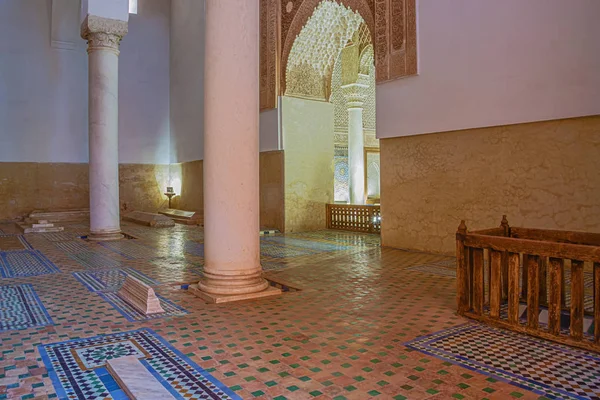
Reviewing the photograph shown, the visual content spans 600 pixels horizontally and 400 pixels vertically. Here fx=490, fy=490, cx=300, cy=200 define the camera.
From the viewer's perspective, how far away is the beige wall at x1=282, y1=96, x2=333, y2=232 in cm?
947

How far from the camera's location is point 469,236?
3.44 m

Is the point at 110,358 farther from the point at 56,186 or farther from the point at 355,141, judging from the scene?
the point at 56,186

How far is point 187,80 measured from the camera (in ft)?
42.3

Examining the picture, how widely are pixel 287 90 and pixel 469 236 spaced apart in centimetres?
655

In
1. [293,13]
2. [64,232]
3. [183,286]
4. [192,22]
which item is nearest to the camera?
[183,286]

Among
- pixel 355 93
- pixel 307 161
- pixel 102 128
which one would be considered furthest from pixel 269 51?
pixel 102 128

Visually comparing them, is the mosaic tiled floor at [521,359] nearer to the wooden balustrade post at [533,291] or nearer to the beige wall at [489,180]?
the wooden balustrade post at [533,291]

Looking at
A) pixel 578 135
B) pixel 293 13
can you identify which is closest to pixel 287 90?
pixel 293 13

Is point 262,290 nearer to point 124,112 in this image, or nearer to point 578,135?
point 578,135

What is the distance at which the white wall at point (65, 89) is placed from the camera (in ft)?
40.1

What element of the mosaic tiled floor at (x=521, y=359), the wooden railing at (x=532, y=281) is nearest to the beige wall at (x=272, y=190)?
the wooden railing at (x=532, y=281)

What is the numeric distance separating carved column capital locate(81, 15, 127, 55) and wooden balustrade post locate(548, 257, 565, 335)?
26.3 ft

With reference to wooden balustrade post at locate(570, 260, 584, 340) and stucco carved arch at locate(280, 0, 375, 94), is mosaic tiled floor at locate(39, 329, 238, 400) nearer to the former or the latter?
wooden balustrade post at locate(570, 260, 584, 340)

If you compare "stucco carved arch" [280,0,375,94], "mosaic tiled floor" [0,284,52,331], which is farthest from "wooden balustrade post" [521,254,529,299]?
"stucco carved arch" [280,0,375,94]
